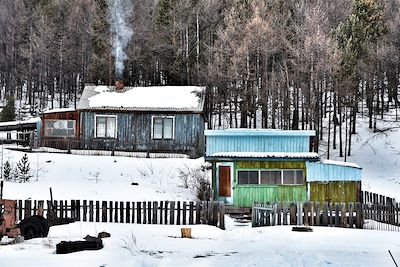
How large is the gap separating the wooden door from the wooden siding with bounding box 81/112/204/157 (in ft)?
34.3

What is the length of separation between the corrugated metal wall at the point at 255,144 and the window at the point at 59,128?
556 inches

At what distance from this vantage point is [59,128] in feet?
116

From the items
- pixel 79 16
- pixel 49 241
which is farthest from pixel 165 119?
pixel 79 16

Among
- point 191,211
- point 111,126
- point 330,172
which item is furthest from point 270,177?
point 111,126

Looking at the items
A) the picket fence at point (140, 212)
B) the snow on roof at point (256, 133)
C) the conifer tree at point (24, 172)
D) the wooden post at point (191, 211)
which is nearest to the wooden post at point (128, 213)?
the picket fence at point (140, 212)

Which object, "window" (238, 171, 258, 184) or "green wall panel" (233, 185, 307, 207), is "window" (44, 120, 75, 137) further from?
"green wall panel" (233, 185, 307, 207)

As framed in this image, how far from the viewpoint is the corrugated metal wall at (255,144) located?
25.2 m

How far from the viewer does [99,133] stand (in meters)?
35.4

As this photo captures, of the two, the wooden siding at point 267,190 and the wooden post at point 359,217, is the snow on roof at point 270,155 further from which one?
the wooden post at point 359,217

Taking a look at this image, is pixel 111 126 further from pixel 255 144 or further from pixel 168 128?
pixel 255 144

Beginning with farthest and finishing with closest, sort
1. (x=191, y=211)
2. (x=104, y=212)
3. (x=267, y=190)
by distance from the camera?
(x=267, y=190), (x=191, y=211), (x=104, y=212)

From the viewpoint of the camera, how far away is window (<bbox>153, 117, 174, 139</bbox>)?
35188 millimetres

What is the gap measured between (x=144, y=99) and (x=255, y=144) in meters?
13.4

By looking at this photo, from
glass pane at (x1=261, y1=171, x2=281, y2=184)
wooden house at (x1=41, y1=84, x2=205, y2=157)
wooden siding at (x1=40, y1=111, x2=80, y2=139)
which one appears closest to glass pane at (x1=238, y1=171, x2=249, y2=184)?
glass pane at (x1=261, y1=171, x2=281, y2=184)
